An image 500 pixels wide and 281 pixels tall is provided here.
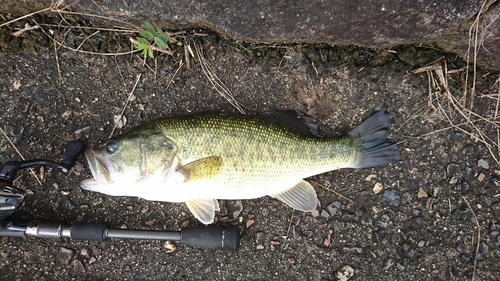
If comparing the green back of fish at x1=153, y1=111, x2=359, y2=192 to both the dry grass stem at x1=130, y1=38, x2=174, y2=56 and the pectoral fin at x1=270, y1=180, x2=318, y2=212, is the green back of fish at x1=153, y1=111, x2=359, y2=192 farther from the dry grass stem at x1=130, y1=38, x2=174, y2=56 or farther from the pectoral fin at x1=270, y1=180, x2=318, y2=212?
the dry grass stem at x1=130, y1=38, x2=174, y2=56

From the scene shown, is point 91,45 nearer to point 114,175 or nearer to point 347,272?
point 114,175

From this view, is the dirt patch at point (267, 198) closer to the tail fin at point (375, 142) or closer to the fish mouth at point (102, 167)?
the tail fin at point (375, 142)

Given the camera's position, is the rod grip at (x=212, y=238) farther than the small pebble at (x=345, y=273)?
No

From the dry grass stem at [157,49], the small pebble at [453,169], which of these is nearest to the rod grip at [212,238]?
the dry grass stem at [157,49]

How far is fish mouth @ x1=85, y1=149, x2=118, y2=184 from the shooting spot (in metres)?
2.36

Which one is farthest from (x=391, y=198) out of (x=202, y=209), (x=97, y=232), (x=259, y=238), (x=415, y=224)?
(x=97, y=232)

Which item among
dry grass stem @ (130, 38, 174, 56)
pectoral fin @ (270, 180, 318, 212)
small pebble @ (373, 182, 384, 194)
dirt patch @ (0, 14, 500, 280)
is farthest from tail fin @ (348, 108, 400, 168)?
dry grass stem @ (130, 38, 174, 56)

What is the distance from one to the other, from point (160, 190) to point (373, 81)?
1824 millimetres

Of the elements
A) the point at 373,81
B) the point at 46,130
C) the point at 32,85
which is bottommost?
the point at 46,130

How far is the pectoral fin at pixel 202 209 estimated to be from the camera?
8.35ft

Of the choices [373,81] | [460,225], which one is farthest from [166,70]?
[460,225]

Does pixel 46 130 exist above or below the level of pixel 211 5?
below

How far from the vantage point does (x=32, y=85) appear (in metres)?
2.72

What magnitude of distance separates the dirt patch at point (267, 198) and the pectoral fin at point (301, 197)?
18cm
